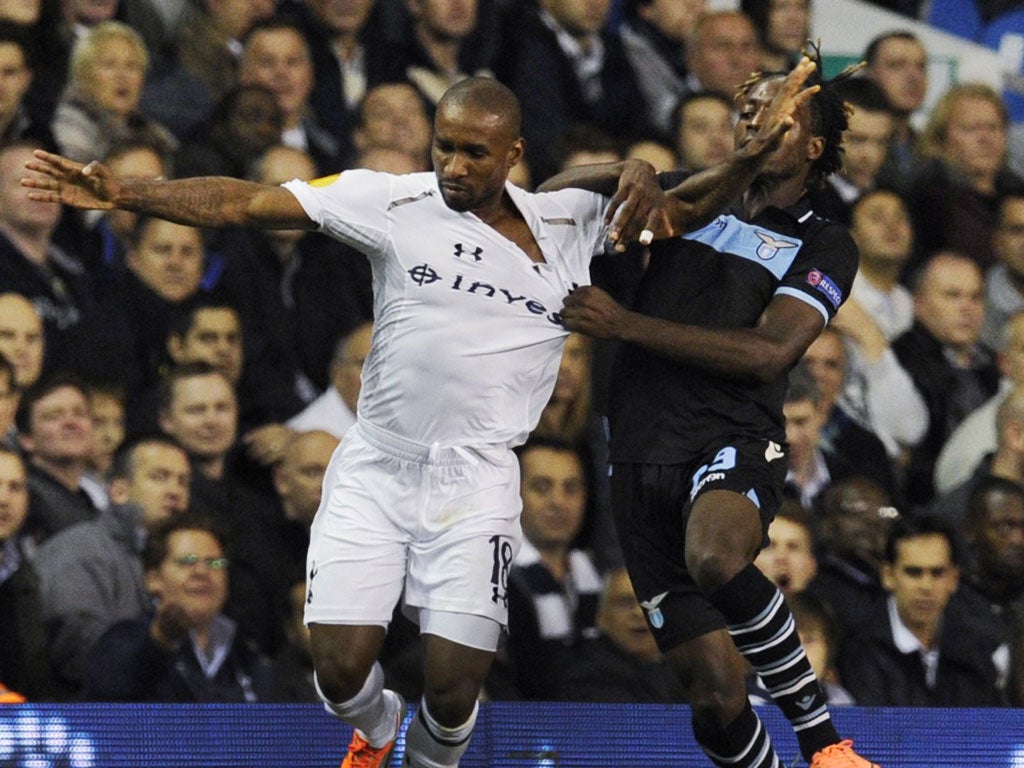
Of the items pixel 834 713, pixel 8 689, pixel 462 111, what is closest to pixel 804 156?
pixel 462 111

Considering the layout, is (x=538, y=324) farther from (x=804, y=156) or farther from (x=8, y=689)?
(x=8, y=689)

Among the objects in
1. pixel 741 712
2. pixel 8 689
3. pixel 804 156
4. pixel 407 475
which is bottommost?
pixel 8 689

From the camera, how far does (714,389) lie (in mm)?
5293

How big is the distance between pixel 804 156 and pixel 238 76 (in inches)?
139

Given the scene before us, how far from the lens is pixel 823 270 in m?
5.29

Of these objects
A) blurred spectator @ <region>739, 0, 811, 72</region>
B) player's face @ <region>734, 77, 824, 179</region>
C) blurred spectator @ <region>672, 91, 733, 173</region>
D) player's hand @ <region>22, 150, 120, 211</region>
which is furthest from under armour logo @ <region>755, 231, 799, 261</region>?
blurred spectator @ <region>739, 0, 811, 72</region>

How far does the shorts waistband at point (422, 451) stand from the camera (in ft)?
17.0

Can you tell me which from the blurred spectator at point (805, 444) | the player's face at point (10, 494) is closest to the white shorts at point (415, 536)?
the player's face at point (10, 494)

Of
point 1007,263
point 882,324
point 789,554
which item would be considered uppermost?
point 1007,263

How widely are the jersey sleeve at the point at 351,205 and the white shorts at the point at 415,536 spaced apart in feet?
1.75

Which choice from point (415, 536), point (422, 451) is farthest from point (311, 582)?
point (422, 451)

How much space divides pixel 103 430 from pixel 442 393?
2.52m

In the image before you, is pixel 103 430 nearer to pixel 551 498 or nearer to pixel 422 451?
pixel 551 498

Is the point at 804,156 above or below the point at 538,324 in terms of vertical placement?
above
